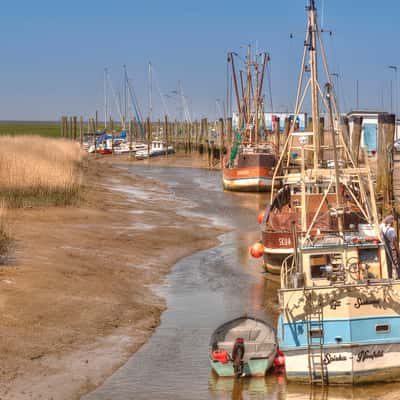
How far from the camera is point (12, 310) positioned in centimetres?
1698

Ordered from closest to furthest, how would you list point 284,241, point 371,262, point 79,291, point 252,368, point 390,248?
1. point 252,368
2. point 371,262
3. point 390,248
4. point 79,291
5. point 284,241

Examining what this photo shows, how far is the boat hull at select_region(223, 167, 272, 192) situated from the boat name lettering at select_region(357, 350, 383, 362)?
36.6m

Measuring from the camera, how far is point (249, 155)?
5228 cm

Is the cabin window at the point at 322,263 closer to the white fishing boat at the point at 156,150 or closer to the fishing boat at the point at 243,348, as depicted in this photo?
the fishing boat at the point at 243,348

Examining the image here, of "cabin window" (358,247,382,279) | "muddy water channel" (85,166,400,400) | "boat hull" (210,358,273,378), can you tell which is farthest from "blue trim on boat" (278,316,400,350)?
"cabin window" (358,247,382,279)

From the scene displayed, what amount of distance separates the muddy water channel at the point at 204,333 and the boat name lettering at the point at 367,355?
49cm

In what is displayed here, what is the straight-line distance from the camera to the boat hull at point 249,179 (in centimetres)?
5097

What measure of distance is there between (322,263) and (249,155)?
3658 cm

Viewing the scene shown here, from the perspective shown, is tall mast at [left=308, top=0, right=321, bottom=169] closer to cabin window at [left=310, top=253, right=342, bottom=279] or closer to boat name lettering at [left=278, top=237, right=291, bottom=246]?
boat name lettering at [left=278, top=237, right=291, bottom=246]

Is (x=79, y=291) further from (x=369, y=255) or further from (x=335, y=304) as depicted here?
(x=335, y=304)

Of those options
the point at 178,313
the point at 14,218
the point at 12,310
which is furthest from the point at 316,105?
the point at 14,218

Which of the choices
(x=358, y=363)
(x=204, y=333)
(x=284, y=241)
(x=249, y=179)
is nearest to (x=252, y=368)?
(x=358, y=363)

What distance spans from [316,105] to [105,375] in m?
9.06

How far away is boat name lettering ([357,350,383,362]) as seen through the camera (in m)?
14.2
